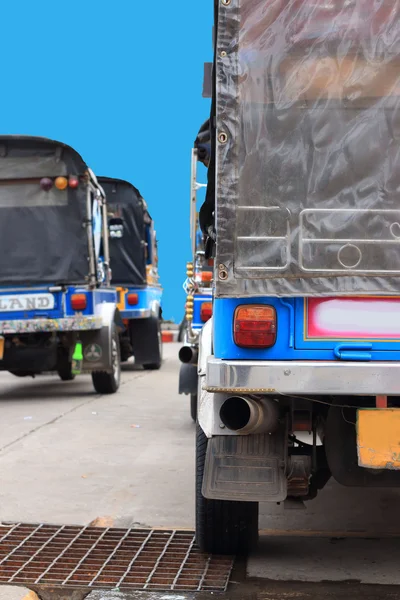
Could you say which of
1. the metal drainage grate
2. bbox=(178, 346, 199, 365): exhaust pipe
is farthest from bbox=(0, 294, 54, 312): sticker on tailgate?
the metal drainage grate

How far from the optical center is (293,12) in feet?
14.1

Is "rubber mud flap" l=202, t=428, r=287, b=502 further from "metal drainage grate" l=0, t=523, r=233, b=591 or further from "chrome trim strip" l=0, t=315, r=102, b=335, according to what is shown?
"chrome trim strip" l=0, t=315, r=102, b=335

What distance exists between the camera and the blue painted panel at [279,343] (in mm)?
4246

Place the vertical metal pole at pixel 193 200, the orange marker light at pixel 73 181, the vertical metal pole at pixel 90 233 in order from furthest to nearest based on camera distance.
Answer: the vertical metal pole at pixel 90 233, the orange marker light at pixel 73 181, the vertical metal pole at pixel 193 200

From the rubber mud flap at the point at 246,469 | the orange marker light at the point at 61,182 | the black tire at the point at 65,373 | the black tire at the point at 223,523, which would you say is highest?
the orange marker light at the point at 61,182

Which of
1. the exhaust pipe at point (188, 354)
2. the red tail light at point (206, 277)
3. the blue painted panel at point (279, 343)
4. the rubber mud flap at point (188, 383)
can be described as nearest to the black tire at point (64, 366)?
the rubber mud flap at point (188, 383)

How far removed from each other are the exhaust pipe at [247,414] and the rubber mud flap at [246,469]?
10 centimetres

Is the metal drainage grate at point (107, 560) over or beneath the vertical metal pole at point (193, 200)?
beneath

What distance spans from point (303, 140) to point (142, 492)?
10.6ft

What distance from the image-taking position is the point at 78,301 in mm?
11883

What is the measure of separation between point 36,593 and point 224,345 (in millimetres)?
1411

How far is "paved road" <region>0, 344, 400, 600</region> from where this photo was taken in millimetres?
5105

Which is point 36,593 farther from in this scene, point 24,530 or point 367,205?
Result: point 367,205

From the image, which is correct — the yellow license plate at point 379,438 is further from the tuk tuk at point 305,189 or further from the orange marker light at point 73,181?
the orange marker light at point 73,181
